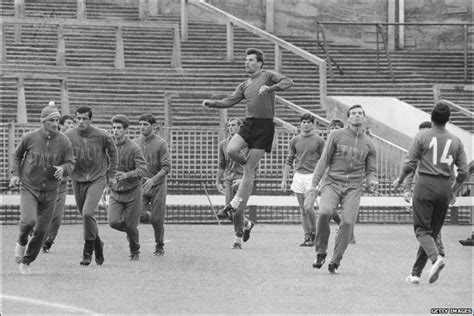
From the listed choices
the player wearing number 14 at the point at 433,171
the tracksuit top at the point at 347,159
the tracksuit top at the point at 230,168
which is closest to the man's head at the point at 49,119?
the tracksuit top at the point at 347,159

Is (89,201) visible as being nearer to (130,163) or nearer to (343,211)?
(130,163)

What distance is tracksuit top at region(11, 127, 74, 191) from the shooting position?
16359 mm

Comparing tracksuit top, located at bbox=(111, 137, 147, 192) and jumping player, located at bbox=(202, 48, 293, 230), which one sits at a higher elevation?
jumping player, located at bbox=(202, 48, 293, 230)

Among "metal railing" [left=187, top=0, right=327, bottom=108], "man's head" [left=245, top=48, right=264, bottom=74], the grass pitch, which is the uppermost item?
"metal railing" [left=187, top=0, right=327, bottom=108]

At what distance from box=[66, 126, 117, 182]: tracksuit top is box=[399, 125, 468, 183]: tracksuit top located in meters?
4.09

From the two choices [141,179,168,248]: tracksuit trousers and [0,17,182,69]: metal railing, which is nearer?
[141,179,168,248]: tracksuit trousers

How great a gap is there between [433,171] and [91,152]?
15.4 ft

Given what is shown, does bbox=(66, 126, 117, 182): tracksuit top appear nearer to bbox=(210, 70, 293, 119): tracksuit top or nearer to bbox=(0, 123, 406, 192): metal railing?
bbox=(210, 70, 293, 119): tracksuit top

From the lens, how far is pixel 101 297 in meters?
13.7

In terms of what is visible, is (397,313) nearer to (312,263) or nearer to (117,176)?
(312,263)

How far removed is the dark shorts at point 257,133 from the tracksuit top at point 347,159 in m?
1.52

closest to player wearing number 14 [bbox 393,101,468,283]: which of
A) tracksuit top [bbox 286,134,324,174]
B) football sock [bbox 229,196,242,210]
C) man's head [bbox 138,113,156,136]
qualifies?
football sock [bbox 229,196,242,210]

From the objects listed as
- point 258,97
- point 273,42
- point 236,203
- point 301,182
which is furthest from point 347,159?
point 273,42

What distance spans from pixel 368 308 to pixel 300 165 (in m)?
9.83
